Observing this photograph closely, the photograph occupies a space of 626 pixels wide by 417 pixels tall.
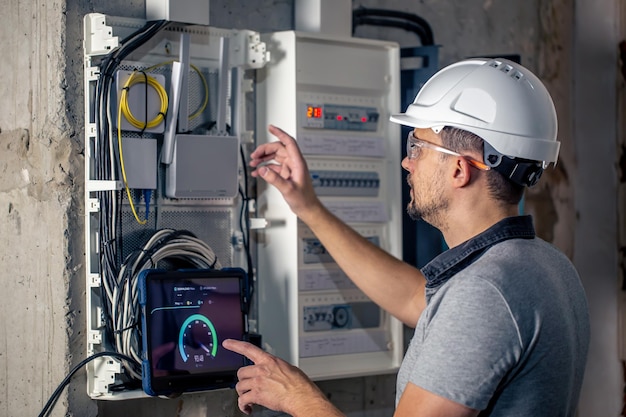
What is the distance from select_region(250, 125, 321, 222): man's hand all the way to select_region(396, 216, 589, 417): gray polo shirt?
28.4 inches

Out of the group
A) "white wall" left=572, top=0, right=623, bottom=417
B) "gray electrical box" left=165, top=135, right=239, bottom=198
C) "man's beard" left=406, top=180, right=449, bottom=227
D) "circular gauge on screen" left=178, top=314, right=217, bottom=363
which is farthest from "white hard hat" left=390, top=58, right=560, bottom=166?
"white wall" left=572, top=0, right=623, bottom=417

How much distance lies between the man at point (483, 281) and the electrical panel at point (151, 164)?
0.47 m

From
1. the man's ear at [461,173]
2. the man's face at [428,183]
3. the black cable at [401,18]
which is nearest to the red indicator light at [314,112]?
the black cable at [401,18]

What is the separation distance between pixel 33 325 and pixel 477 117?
1.28m

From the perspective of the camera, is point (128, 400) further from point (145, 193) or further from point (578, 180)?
point (578, 180)

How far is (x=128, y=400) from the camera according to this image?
2.50m

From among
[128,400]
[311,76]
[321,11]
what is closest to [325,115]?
[311,76]

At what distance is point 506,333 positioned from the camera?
1.67m

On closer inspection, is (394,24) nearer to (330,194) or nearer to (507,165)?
(330,194)

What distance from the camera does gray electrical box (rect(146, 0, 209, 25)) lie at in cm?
244

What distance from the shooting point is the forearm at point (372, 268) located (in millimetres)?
2543

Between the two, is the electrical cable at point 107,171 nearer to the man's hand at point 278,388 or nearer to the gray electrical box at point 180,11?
the gray electrical box at point 180,11

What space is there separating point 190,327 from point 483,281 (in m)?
0.96

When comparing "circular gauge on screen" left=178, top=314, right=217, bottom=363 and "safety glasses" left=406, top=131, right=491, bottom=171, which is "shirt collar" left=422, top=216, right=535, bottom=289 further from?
"circular gauge on screen" left=178, top=314, right=217, bottom=363
